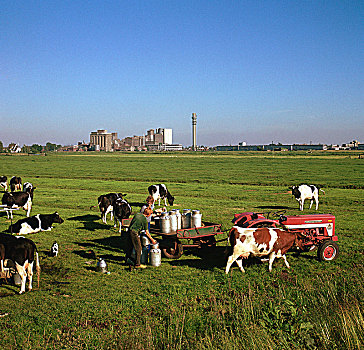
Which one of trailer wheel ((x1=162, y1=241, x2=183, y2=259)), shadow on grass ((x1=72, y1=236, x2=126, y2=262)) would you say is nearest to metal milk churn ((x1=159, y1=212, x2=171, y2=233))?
trailer wheel ((x1=162, y1=241, x2=183, y2=259))

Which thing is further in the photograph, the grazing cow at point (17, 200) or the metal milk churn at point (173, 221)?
the grazing cow at point (17, 200)

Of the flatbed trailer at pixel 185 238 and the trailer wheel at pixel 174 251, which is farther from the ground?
the flatbed trailer at pixel 185 238

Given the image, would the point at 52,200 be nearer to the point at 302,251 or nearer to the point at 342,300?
the point at 302,251

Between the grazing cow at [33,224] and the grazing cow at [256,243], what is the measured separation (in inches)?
417

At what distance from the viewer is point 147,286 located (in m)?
11.0

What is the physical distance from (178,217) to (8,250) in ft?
20.1

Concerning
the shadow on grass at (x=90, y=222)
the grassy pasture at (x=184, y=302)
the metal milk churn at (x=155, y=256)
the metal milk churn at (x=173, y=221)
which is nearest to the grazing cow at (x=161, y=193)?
the shadow on grass at (x=90, y=222)

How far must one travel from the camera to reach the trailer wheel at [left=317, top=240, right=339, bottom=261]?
13.2m

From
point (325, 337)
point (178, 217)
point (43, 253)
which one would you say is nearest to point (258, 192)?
point (178, 217)

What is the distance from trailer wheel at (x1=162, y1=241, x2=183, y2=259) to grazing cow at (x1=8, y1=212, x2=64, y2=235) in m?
7.45

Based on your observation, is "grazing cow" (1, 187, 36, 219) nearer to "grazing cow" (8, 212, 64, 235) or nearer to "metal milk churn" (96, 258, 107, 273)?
"grazing cow" (8, 212, 64, 235)

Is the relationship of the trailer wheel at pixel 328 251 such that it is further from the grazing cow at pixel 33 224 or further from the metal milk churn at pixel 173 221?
the grazing cow at pixel 33 224

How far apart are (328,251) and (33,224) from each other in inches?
540

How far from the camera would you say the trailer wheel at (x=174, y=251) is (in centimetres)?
1380
